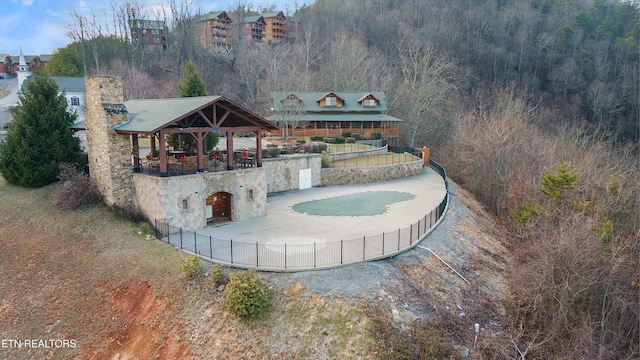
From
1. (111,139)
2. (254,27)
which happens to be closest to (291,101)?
(111,139)

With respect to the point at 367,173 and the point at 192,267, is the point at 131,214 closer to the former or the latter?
the point at 192,267

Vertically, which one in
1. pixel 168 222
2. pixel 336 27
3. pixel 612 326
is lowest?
pixel 612 326

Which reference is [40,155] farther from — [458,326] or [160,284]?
[458,326]

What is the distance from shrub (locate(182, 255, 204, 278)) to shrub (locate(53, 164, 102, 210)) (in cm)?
971

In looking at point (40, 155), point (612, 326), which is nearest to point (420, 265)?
point (612, 326)

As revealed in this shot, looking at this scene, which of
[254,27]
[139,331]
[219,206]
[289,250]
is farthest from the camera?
[254,27]

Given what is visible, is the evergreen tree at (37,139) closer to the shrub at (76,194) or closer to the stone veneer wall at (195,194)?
the shrub at (76,194)

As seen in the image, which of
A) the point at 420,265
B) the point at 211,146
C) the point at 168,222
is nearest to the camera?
the point at 420,265

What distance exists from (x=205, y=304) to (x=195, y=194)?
750cm

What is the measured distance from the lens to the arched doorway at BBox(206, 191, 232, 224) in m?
22.5

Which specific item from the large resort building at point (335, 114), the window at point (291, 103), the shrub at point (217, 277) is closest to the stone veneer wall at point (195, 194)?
the shrub at point (217, 277)

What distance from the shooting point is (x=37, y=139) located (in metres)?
23.8

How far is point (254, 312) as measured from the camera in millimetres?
13695

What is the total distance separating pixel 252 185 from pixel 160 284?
8.34m
